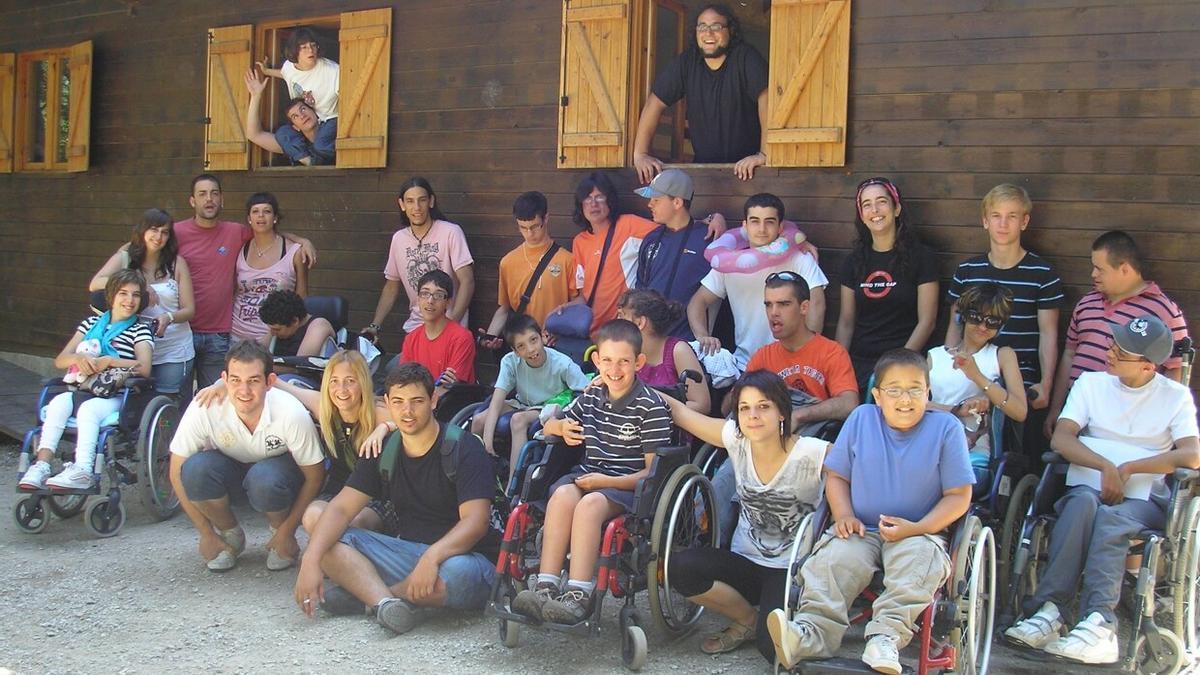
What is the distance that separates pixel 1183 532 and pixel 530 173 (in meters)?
4.09

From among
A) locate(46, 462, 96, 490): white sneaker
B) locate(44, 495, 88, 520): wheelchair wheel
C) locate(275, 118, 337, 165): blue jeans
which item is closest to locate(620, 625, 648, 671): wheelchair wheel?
locate(46, 462, 96, 490): white sneaker

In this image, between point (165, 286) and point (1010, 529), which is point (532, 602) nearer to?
point (1010, 529)

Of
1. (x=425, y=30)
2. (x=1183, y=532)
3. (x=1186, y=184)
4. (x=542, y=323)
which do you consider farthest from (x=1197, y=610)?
(x=425, y=30)

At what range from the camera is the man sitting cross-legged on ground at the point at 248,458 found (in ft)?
15.6

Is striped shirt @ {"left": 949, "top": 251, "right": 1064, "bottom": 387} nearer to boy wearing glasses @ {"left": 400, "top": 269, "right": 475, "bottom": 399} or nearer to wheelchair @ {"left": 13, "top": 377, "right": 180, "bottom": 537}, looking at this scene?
boy wearing glasses @ {"left": 400, "top": 269, "right": 475, "bottom": 399}

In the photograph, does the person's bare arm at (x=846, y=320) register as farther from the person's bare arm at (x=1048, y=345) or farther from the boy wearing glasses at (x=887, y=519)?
the boy wearing glasses at (x=887, y=519)

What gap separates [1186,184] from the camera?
16.2ft

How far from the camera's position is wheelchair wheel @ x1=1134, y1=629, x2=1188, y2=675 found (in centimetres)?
378

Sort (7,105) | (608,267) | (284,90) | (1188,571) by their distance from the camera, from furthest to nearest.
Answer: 1. (7,105)
2. (284,90)
3. (608,267)
4. (1188,571)

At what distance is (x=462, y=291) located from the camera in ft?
21.9

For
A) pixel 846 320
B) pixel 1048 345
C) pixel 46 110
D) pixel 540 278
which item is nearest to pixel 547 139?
pixel 540 278

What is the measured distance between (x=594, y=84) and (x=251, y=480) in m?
2.98

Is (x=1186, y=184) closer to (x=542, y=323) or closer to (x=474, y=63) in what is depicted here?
(x=542, y=323)

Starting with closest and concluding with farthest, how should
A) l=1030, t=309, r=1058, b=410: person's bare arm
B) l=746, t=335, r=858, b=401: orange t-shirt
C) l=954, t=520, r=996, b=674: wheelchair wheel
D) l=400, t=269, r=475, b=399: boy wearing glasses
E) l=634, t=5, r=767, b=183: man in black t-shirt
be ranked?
l=954, t=520, r=996, b=674: wheelchair wheel
l=746, t=335, r=858, b=401: orange t-shirt
l=1030, t=309, r=1058, b=410: person's bare arm
l=400, t=269, r=475, b=399: boy wearing glasses
l=634, t=5, r=767, b=183: man in black t-shirt
